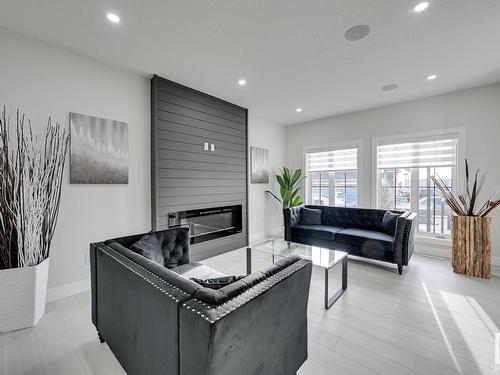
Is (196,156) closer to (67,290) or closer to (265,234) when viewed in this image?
(67,290)

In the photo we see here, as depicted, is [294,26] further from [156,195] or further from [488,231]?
[488,231]

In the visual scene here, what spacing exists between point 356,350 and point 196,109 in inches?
140

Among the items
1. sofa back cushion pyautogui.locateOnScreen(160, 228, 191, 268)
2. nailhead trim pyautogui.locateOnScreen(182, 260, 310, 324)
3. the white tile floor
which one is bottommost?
the white tile floor

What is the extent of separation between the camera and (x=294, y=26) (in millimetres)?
2180

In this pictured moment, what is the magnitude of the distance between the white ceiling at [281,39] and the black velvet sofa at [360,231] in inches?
80.4

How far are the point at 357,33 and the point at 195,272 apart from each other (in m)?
2.77

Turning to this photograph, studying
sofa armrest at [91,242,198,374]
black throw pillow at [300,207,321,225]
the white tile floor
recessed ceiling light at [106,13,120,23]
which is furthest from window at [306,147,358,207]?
sofa armrest at [91,242,198,374]

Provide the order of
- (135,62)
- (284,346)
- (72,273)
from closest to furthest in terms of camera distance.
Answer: (284,346)
(72,273)
(135,62)

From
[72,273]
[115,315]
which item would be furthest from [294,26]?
[72,273]

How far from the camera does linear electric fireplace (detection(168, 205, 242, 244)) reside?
350 cm

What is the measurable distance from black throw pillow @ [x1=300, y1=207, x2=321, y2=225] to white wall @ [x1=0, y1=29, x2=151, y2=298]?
109 inches

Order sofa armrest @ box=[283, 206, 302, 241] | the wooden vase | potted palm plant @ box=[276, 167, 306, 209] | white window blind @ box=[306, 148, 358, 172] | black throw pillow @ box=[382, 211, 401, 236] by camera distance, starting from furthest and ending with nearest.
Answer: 1. potted palm plant @ box=[276, 167, 306, 209]
2. white window blind @ box=[306, 148, 358, 172]
3. sofa armrest @ box=[283, 206, 302, 241]
4. black throw pillow @ box=[382, 211, 401, 236]
5. the wooden vase

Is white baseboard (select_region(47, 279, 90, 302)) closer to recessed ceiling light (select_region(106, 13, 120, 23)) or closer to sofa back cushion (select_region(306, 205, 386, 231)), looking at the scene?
recessed ceiling light (select_region(106, 13, 120, 23))

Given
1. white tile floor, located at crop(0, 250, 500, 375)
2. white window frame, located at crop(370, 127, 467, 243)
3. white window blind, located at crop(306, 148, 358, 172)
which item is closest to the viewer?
white tile floor, located at crop(0, 250, 500, 375)
